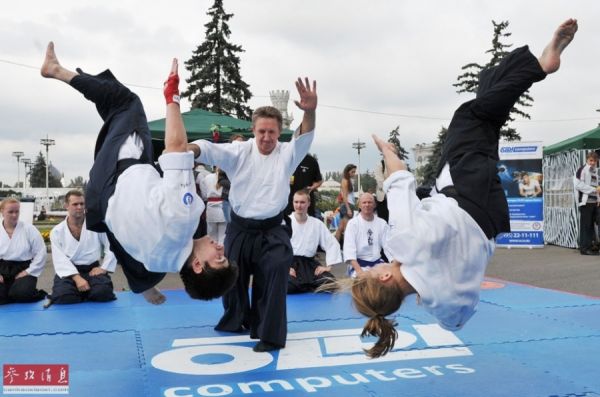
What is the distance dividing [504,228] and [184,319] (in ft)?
12.0

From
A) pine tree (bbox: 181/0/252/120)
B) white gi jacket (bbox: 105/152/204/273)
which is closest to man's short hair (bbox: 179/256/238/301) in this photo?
white gi jacket (bbox: 105/152/204/273)

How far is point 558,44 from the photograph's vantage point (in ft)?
11.7

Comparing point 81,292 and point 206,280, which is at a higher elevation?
point 206,280

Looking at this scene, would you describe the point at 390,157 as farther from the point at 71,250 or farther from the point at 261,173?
the point at 71,250

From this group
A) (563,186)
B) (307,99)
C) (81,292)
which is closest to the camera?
(307,99)

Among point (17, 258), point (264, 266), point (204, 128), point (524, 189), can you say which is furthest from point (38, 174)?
point (264, 266)

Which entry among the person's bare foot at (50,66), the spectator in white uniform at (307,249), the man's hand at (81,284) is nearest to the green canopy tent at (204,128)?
the spectator in white uniform at (307,249)

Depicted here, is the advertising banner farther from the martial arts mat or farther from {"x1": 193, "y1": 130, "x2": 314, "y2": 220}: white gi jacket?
{"x1": 193, "y1": 130, "x2": 314, "y2": 220}: white gi jacket

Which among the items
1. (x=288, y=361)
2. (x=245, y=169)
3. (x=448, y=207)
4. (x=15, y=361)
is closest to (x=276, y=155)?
(x=245, y=169)

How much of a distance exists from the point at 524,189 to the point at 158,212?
11176 millimetres

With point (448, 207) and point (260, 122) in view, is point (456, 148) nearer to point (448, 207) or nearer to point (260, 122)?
point (448, 207)

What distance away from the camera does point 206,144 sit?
4.28 m

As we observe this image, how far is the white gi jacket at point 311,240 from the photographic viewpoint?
24.7 ft

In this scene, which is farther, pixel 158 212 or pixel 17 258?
pixel 17 258
